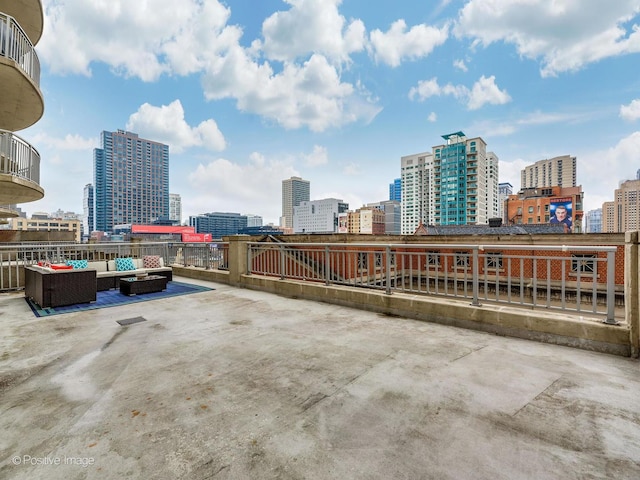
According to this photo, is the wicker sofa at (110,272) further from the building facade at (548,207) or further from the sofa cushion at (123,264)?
the building facade at (548,207)

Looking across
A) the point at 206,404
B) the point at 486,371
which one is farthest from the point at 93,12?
the point at 486,371

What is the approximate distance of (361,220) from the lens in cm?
12269

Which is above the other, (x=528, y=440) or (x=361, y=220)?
(x=361, y=220)

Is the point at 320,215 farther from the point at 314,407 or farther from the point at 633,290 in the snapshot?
the point at 314,407

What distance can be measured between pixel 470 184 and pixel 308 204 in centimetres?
9386

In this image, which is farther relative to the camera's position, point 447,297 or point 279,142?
point 279,142

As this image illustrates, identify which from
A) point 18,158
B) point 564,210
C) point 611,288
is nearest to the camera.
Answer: point 611,288

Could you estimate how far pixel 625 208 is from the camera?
114 m

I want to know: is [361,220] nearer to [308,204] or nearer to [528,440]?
[308,204]

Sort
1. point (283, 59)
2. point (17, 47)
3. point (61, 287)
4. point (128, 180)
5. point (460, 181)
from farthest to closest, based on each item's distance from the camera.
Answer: point (128, 180)
point (460, 181)
point (283, 59)
point (17, 47)
point (61, 287)

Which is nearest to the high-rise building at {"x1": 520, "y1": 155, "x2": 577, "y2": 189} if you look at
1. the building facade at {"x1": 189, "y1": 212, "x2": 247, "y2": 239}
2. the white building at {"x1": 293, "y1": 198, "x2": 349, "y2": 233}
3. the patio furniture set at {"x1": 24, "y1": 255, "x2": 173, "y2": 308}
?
the white building at {"x1": 293, "y1": 198, "x2": 349, "y2": 233}

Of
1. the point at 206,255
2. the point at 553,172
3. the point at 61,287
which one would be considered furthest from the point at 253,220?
the point at 61,287

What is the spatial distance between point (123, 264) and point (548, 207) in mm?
81300

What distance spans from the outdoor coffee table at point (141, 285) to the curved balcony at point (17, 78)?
21.6ft
